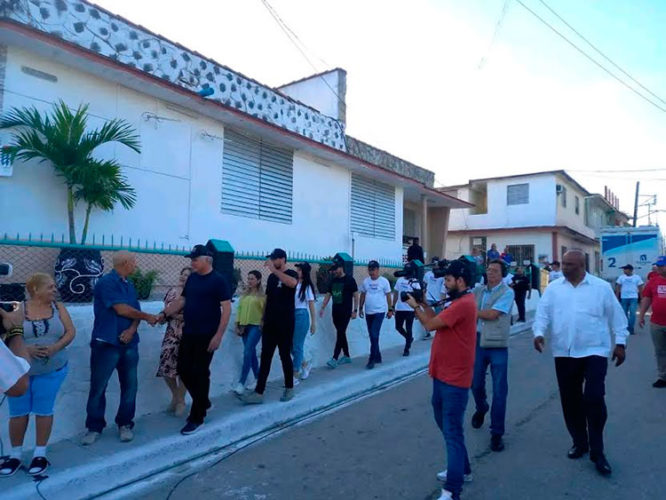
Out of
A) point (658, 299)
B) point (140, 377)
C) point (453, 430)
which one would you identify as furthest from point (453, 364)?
point (658, 299)

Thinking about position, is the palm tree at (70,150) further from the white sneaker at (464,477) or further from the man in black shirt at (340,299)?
the white sneaker at (464,477)

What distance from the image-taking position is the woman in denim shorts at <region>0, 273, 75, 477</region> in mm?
4094

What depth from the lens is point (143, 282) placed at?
6.55 metres

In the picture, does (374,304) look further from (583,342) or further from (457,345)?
(457,345)

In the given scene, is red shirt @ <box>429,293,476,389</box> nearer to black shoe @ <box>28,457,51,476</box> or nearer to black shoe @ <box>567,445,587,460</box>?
black shoe @ <box>567,445,587,460</box>

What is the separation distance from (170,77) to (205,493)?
805cm

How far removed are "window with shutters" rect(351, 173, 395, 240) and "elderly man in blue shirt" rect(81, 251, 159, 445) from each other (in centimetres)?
953

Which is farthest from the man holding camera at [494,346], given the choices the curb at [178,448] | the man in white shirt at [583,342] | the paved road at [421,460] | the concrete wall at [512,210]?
the concrete wall at [512,210]

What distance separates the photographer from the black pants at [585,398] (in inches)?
171

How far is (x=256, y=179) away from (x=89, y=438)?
7.13m

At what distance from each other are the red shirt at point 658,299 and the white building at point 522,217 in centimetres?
1881

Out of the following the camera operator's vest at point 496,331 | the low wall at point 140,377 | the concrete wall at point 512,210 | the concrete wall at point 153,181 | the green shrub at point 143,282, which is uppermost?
the concrete wall at point 512,210

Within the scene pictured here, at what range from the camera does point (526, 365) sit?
8.91 metres

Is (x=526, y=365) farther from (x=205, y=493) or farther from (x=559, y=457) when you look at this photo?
(x=205, y=493)
